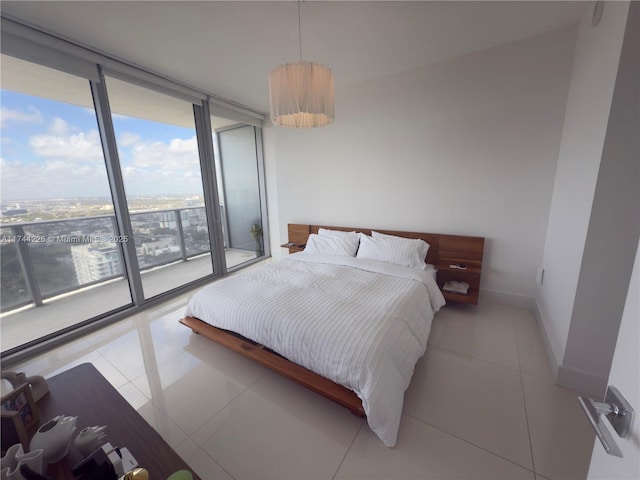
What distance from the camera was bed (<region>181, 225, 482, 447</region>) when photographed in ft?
4.33

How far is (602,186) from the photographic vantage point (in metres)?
1.33

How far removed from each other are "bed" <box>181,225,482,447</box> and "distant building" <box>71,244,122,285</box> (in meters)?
1.55

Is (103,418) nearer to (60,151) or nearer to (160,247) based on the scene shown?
(60,151)

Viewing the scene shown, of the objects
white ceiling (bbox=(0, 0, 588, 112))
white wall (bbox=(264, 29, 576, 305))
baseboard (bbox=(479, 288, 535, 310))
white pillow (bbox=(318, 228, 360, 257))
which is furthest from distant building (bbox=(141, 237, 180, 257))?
baseboard (bbox=(479, 288, 535, 310))

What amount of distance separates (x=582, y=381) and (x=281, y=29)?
3.23m

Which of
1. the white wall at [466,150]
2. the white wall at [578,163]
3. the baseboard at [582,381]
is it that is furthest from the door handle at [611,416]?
the white wall at [466,150]

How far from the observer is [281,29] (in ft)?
6.42

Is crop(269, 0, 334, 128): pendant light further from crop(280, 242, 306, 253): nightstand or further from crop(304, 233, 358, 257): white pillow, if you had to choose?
crop(280, 242, 306, 253): nightstand

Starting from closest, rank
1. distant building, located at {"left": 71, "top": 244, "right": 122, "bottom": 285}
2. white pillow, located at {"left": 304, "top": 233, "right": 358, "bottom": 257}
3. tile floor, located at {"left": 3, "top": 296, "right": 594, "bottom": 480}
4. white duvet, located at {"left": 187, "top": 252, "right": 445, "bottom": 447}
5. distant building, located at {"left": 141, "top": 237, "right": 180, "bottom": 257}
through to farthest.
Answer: tile floor, located at {"left": 3, "top": 296, "right": 594, "bottom": 480} → white duvet, located at {"left": 187, "top": 252, "right": 445, "bottom": 447} → distant building, located at {"left": 71, "top": 244, "right": 122, "bottom": 285} → white pillow, located at {"left": 304, "top": 233, "right": 358, "bottom": 257} → distant building, located at {"left": 141, "top": 237, "right": 180, "bottom": 257}

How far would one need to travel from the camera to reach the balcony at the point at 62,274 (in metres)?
2.39

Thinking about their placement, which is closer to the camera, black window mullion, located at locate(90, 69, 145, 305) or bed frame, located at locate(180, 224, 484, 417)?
bed frame, located at locate(180, 224, 484, 417)

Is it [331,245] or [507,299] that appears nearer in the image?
[507,299]

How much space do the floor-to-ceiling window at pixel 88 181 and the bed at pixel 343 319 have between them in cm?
144

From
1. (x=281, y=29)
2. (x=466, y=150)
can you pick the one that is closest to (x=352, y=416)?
(x=466, y=150)
